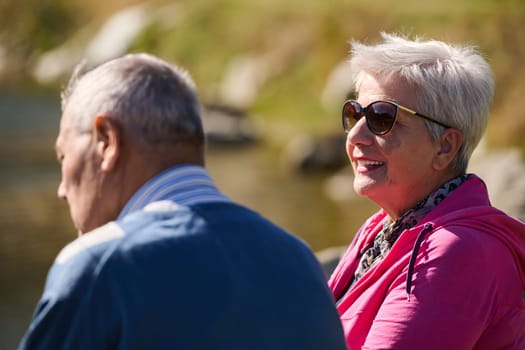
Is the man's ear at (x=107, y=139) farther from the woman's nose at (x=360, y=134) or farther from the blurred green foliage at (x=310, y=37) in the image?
the blurred green foliage at (x=310, y=37)

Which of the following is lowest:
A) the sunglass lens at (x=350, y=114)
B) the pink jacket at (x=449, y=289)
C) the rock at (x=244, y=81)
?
the rock at (x=244, y=81)

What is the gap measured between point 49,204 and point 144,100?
11987 millimetres

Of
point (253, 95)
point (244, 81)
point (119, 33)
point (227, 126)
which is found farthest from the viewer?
point (119, 33)

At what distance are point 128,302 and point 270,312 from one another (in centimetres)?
29

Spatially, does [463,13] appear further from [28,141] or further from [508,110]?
[28,141]

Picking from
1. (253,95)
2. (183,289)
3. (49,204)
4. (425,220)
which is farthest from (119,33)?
(183,289)

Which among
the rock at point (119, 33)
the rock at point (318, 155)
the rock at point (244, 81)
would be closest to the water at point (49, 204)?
the rock at point (318, 155)

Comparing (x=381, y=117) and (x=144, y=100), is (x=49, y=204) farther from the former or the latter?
(x=144, y=100)

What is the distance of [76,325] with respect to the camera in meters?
1.83

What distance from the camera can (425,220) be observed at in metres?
2.90

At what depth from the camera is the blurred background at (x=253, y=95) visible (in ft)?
39.3

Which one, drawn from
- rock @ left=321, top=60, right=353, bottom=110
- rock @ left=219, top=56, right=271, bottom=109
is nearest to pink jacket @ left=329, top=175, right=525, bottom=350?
rock @ left=321, top=60, right=353, bottom=110

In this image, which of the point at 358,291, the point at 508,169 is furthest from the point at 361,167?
the point at 508,169

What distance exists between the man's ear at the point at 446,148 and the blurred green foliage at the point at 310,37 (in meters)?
10.2
